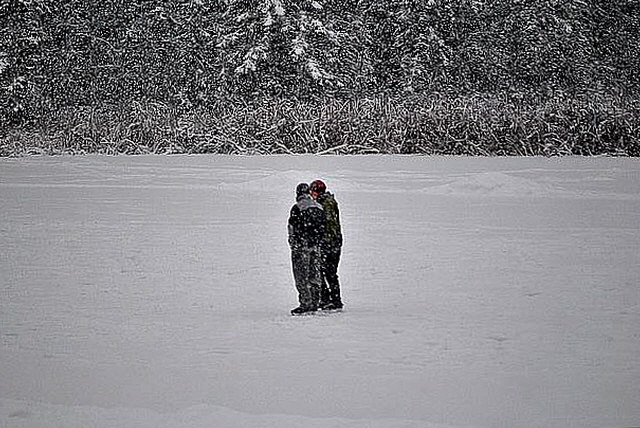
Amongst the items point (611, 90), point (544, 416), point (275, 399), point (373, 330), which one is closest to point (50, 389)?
point (275, 399)

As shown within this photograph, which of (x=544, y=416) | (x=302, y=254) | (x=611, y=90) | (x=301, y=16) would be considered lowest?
(x=544, y=416)

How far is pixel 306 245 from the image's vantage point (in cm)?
830

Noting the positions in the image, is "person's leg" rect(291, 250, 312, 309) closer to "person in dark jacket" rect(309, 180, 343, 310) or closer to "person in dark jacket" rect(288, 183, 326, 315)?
"person in dark jacket" rect(288, 183, 326, 315)

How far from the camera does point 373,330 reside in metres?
7.72

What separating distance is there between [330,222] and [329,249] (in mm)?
241

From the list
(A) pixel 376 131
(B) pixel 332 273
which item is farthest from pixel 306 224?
(A) pixel 376 131

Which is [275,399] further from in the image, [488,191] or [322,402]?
[488,191]

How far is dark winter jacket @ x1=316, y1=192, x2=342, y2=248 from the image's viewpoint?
27.5 ft

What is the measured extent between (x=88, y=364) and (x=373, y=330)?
2300 mm

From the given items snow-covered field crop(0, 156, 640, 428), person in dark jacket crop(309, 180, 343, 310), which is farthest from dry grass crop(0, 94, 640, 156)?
person in dark jacket crop(309, 180, 343, 310)

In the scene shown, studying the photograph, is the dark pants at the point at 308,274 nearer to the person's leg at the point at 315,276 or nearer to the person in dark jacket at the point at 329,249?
the person's leg at the point at 315,276

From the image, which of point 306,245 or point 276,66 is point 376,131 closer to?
point 276,66

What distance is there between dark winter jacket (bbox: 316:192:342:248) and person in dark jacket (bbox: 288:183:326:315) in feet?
0.22

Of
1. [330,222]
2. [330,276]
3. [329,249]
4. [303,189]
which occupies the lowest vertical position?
[330,276]
